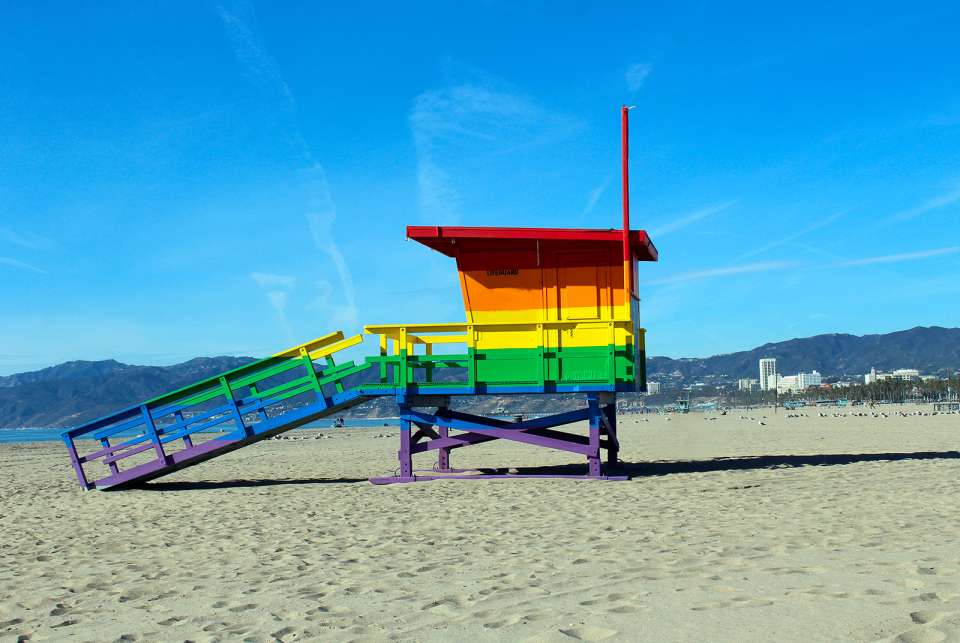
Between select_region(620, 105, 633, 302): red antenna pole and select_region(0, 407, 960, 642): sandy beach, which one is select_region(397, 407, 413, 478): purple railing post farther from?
select_region(620, 105, 633, 302): red antenna pole

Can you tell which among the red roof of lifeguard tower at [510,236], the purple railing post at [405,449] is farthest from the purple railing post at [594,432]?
the purple railing post at [405,449]

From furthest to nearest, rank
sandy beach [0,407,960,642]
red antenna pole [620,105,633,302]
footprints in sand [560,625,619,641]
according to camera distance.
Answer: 1. red antenna pole [620,105,633,302]
2. sandy beach [0,407,960,642]
3. footprints in sand [560,625,619,641]

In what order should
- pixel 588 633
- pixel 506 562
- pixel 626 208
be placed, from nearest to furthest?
1. pixel 588 633
2. pixel 506 562
3. pixel 626 208

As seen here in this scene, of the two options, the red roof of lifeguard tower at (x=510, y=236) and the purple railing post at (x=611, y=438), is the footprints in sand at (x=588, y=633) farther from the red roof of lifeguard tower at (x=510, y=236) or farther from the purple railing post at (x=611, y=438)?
the purple railing post at (x=611, y=438)

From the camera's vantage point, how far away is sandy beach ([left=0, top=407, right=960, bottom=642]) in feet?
15.2

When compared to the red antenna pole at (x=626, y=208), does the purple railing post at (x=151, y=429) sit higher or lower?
lower

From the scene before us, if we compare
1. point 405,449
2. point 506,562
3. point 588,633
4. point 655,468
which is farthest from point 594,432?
point 588,633

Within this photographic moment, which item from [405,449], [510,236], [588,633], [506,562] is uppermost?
[510,236]

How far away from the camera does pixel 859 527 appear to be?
7.62 m

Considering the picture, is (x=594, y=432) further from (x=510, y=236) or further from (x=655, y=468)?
(x=510, y=236)

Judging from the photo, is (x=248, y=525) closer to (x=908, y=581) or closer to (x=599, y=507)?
(x=599, y=507)

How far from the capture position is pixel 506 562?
6.62 metres

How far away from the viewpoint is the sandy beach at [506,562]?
4.63m

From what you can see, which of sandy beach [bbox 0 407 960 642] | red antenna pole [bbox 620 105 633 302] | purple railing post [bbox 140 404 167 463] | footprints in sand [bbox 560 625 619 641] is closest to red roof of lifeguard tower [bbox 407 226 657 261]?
red antenna pole [bbox 620 105 633 302]
